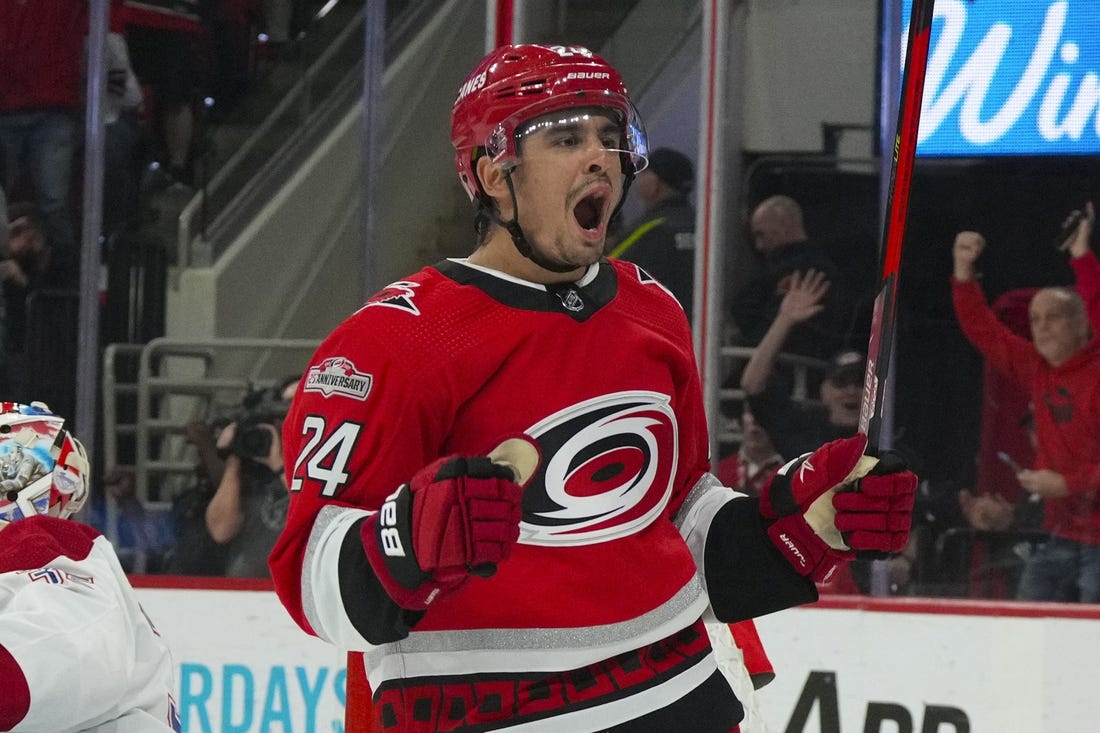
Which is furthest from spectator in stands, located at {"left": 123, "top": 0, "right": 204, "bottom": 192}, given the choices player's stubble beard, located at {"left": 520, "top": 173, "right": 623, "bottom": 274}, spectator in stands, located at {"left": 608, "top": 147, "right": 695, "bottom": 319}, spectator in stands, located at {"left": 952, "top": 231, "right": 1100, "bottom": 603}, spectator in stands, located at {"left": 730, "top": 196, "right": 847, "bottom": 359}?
player's stubble beard, located at {"left": 520, "top": 173, "right": 623, "bottom": 274}

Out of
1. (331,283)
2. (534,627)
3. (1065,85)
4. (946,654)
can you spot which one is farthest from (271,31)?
(534,627)

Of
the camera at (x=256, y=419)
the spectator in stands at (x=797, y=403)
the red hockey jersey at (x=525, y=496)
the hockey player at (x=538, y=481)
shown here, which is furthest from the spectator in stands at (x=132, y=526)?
the red hockey jersey at (x=525, y=496)

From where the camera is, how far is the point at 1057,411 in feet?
11.6

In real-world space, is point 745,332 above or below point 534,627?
above

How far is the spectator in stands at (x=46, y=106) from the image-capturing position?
155 inches

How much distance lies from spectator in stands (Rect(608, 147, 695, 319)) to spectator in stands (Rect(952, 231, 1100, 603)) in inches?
24.7

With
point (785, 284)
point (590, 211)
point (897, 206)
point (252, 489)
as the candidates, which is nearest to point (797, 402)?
point (785, 284)

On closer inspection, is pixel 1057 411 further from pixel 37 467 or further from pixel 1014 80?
pixel 37 467

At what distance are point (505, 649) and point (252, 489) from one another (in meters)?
2.54

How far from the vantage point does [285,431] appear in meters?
1.50

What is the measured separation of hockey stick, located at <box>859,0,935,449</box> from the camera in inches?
62.6

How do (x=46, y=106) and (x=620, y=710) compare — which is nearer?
(x=620, y=710)

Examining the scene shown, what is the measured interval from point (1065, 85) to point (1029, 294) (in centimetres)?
50

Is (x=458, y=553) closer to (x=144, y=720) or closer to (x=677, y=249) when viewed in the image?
(x=144, y=720)
